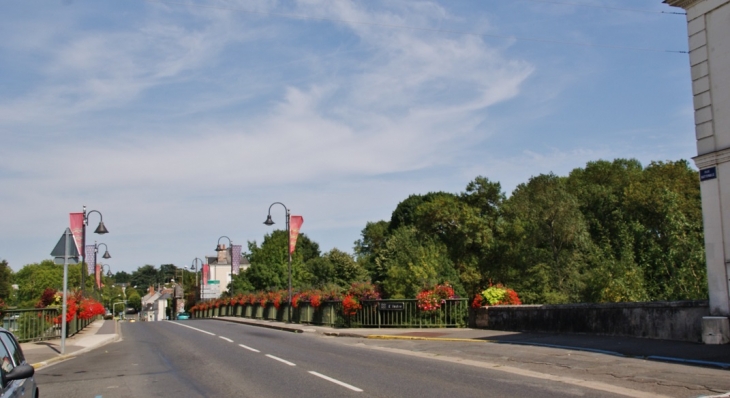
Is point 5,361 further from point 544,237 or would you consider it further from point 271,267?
point 271,267

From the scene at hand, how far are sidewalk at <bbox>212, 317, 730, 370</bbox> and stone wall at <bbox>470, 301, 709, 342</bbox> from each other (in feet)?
1.14

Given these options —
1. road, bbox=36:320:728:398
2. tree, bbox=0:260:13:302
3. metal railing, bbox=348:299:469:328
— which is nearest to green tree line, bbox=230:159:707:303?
metal railing, bbox=348:299:469:328

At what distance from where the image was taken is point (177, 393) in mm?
11461

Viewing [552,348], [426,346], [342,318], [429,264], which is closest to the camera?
[552,348]

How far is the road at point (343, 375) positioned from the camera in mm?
10555

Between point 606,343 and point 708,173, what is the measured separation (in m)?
4.90

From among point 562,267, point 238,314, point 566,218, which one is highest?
point 566,218

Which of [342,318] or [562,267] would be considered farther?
[562,267]

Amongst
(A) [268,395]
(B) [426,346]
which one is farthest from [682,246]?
(A) [268,395]

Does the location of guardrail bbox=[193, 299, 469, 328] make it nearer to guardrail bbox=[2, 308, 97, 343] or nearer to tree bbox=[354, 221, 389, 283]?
guardrail bbox=[2, 308, 97, 343]

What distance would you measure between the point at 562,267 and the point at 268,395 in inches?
1958

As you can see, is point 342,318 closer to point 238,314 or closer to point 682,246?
point 682,246

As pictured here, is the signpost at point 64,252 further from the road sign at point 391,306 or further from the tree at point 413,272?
the tree at point 413,272

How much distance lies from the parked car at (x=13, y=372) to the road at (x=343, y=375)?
13.4 feet
